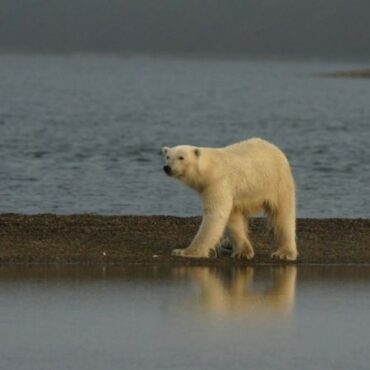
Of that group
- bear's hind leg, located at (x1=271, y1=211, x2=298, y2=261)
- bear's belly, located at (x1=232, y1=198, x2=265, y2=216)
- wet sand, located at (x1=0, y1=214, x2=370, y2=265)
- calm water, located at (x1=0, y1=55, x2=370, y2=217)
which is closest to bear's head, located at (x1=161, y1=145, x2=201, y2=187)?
bear's belly, located at (x1=232, y1=198, x2=265, y2=216)

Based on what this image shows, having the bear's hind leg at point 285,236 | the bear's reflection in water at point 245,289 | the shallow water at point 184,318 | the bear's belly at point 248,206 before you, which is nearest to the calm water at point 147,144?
the bear's belly at point 248,206

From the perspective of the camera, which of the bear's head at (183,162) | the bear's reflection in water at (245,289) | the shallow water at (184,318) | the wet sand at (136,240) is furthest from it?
the bear's head at (183,162)

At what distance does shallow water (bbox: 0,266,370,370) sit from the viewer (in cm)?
1001

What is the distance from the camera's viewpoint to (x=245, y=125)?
58188mm

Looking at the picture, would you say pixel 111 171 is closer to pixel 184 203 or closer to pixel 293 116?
pixel 184 203

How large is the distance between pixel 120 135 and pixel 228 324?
1419 inches

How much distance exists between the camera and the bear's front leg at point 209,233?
46.1 feet

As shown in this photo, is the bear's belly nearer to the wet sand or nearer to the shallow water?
the wet sand

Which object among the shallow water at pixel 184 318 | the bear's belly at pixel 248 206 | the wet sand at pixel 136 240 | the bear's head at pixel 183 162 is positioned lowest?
the shallow water at pixel 184 318

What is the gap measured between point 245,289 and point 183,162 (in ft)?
5.94

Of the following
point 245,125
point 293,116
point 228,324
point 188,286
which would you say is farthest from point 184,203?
point 293,116

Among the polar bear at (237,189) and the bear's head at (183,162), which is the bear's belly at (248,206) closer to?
the polar bear at (237,189)

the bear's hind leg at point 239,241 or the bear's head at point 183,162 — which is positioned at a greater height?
the bear's head at point 183,162

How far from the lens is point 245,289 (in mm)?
12711
